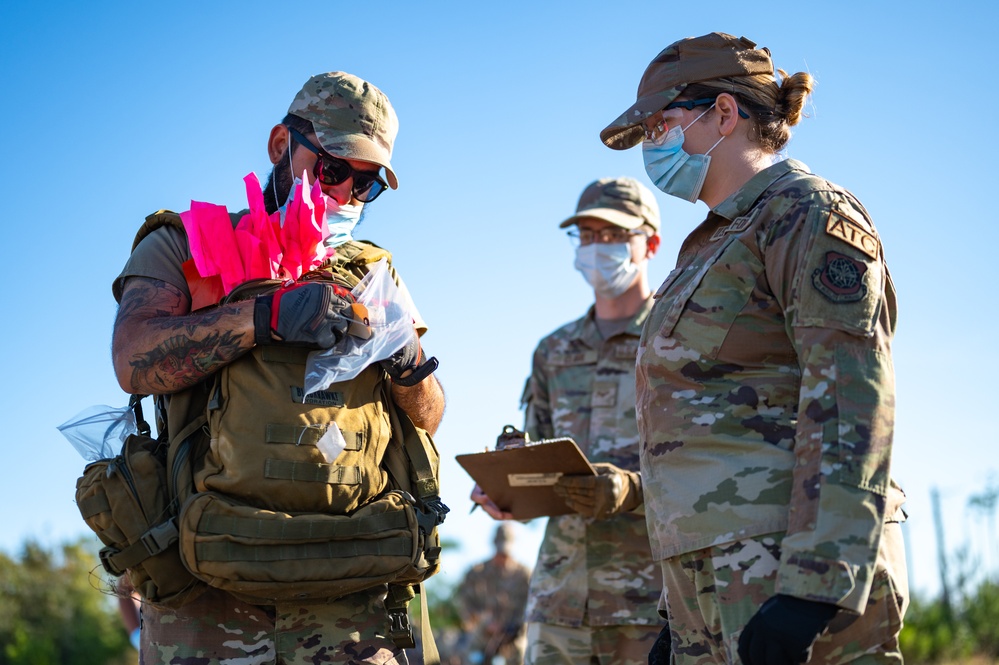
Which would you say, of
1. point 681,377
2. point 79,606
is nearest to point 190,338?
point 681,377

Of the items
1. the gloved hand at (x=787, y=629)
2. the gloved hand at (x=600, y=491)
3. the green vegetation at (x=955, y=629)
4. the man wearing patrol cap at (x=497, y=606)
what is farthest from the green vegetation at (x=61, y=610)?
the gloved hand at (x=787, y=629)

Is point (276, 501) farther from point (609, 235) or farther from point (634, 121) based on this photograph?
point (609, 235)

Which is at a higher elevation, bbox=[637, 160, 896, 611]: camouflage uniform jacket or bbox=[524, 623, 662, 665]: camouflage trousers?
bbox=[637, 160, 896, 611]: camouflage uniform jacket

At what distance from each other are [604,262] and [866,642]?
3466 millimetres

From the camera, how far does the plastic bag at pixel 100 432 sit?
351 centimetres

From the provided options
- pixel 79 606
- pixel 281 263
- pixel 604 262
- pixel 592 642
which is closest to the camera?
pixel 281 263

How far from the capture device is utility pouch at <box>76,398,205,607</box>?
126 inches

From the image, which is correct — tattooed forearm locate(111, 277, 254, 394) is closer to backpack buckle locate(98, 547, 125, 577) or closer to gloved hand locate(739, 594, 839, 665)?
backpack buckle locate(98, 547, 125, 577)

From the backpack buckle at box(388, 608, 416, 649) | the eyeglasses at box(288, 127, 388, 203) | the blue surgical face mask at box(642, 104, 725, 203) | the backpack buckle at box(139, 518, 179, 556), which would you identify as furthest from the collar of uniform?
the backpack buckle at box(139, 518, 179, 556)

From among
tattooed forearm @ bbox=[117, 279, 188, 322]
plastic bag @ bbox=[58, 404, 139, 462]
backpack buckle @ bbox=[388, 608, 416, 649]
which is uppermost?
tattooed forearm @ bbox=[117, 279, 188, 322]

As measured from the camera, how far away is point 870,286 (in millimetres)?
2684

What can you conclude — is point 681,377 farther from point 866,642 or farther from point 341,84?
point 341,84

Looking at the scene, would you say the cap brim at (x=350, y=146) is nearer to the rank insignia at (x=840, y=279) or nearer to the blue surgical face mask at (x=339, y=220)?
the blue surgical face mask at (x=339, y=220)

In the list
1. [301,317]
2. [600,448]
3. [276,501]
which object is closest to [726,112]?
[301,317]
